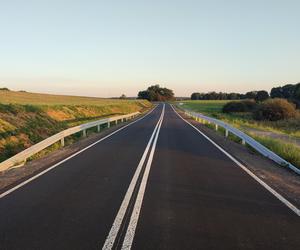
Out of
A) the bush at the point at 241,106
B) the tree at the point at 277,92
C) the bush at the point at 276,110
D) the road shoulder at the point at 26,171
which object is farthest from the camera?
the tree at the point at 277,92

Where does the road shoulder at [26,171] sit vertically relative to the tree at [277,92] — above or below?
below

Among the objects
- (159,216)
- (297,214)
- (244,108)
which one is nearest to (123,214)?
(159,216)

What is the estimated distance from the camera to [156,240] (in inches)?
201

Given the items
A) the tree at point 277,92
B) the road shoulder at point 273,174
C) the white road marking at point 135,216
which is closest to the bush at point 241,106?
the tree at point 277,92

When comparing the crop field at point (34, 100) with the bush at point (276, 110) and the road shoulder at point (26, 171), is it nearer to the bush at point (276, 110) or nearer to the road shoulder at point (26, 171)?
the bush at point (276, 110)

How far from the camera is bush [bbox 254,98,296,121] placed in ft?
175

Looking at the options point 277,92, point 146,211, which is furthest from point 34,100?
point 277,92

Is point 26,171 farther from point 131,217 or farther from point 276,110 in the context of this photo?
point 276,110

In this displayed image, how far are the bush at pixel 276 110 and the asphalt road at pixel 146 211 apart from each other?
4568cm

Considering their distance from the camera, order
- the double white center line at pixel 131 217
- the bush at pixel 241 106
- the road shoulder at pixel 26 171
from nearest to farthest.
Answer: the double white center line at pixel 131 217
the road shoulder at pixel 26 171
the bush at pixel 241 106

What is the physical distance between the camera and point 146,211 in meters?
6.52

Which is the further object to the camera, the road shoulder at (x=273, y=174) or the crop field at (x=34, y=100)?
the crop field at (x=34, y=100)

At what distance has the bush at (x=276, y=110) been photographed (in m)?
53.3

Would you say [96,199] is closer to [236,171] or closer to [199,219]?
[199,219]
